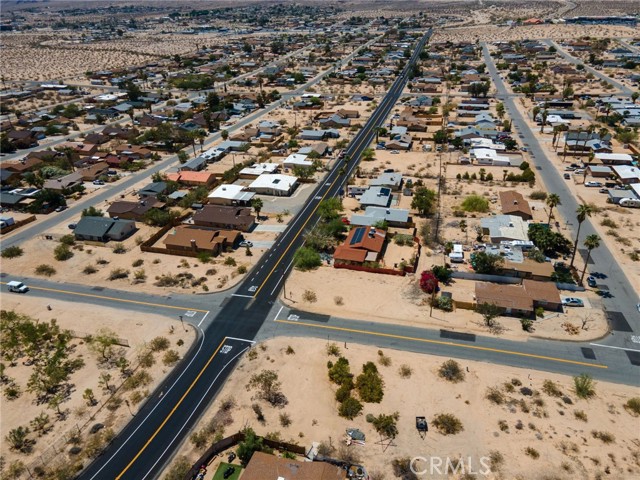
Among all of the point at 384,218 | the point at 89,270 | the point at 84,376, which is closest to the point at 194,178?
the point at 89,270

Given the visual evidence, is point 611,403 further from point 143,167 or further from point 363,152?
point 143,167

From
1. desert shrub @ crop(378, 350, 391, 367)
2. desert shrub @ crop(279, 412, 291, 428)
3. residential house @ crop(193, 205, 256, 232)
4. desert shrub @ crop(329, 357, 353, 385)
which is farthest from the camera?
residential house @ crop(193, 205, 256, 232)

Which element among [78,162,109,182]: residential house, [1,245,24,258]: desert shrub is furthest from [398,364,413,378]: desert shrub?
[78,162,109,182]: residential house

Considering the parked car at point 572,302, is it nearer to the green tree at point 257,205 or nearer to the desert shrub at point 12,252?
the green tree at point 257,205

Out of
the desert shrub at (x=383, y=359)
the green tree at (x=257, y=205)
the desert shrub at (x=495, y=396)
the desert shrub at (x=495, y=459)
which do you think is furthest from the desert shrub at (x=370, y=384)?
the green tree at (x=257, y=205)

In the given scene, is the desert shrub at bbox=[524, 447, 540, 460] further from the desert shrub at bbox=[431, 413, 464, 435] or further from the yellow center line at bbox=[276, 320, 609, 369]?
the yellow center line at bbox=[276, 320, 609, 369]

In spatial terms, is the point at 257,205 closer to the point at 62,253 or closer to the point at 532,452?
the point at 62,253
